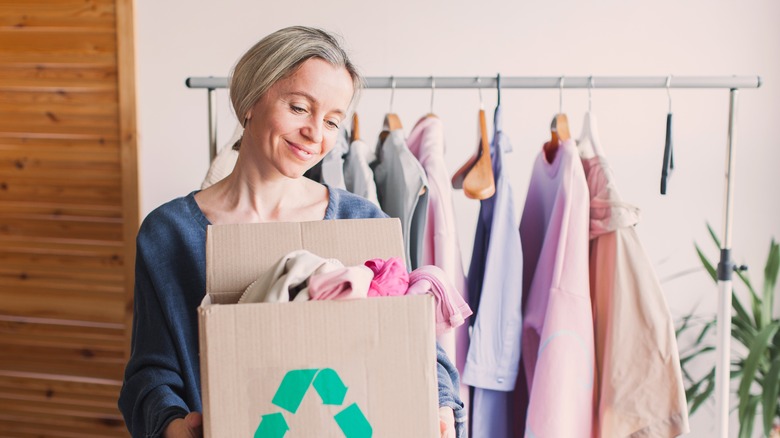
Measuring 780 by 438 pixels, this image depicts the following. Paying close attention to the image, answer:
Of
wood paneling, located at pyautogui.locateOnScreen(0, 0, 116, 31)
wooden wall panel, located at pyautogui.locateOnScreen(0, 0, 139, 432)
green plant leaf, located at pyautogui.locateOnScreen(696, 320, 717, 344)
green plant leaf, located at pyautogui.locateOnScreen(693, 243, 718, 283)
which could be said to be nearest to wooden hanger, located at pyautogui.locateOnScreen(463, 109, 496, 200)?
green plant leaf, located at pyautogui.locateOnScreen(693, 243, 718, 283)

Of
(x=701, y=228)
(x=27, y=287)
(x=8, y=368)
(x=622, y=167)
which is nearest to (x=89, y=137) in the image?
(x=27, y=287)

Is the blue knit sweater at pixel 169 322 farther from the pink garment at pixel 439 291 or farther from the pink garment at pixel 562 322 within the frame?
the pink garment at pixel 562 322

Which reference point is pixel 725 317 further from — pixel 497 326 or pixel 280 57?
pixel 280 57

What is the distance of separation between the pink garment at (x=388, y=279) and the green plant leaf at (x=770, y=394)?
1.42 meters

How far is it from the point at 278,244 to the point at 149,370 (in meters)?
0.30

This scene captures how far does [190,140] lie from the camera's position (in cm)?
226

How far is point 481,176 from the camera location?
1626 millimetres

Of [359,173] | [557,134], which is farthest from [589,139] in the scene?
[359,173]

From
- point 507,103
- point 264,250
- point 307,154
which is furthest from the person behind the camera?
point 507,103

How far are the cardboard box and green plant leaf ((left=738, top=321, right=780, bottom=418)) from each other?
136 centimetres

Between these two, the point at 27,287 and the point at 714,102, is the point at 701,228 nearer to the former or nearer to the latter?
the point at 714,102

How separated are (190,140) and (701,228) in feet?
4.73

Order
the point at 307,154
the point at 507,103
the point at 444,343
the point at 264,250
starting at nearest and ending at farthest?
the point at 264,250 < the point at 307,154 < the point at 444,343 < the point at 507,103

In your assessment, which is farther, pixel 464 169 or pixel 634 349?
pixel 464 169
